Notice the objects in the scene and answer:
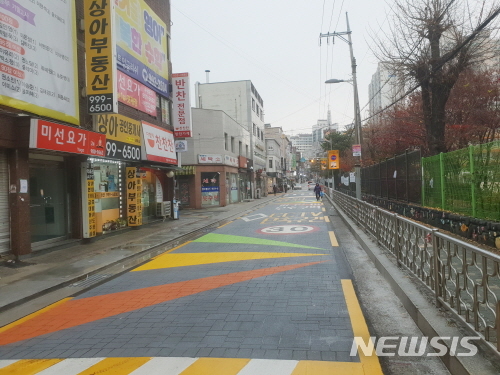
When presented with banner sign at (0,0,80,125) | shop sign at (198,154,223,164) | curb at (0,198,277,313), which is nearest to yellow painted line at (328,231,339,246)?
curb at (0,198,277,313)

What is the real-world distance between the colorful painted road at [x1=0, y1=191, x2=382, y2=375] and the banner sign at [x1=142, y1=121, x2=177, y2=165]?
882 centimetres

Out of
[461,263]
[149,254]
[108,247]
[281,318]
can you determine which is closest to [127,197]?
[108,247]

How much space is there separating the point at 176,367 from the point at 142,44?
1598 cm

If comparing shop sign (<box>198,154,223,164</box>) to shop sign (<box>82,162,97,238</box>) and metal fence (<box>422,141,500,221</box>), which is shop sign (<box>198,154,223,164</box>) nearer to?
shop sign (<box>82,162,97,238</box>)

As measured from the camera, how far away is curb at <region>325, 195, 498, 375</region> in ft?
10.7

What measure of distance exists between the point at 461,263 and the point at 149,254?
8.74 metres

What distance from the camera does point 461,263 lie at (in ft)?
13.1

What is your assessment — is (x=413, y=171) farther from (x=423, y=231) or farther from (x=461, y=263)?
(x=461, y=263)

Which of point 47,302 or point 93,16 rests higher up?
point 93,16

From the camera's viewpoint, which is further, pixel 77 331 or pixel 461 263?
pixel 77 331

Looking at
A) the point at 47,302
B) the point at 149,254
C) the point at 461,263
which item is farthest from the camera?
the point at 149,254

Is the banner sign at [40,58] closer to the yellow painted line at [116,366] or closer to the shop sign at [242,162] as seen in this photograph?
the yellow painted line at [116,366]

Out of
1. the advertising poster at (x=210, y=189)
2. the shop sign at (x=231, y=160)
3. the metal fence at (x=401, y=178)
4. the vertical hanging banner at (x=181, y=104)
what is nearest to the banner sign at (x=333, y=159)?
the shop sign at (x=231, y=160)

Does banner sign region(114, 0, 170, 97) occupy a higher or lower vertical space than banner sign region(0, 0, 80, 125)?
higher
